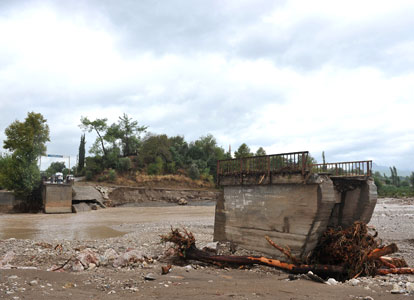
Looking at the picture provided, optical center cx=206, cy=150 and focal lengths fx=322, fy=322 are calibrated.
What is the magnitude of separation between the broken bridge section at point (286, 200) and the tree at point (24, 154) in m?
31.9

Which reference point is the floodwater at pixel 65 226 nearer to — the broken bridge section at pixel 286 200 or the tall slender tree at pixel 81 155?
the broken bridge section at pixel 286 200

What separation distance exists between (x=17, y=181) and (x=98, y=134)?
2460 cm

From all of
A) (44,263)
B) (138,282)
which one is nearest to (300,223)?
(138,282)

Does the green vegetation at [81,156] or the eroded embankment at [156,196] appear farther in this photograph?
the green vegetation at [81,156]

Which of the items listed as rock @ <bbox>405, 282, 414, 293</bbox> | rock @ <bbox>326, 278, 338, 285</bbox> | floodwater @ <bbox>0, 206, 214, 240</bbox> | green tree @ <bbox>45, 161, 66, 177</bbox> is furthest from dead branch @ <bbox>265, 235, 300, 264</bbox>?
green tree @ <bbox>45, 161, 66, 177</bbox>

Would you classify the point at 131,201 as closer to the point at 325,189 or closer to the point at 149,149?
the point at 149,149

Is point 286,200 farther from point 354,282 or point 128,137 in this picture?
point 128,137

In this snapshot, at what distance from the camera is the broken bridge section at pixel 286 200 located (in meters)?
9.38

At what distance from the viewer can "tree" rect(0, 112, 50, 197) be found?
36.2 metres

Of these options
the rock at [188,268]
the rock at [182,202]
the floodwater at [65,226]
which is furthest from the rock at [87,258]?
the rock at [182,202]

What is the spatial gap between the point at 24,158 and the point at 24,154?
0.48 m

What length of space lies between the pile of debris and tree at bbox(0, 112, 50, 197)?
32.3 metres

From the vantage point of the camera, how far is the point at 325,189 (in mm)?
9297

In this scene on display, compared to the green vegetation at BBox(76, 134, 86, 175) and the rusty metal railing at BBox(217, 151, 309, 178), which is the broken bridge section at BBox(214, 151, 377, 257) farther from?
the green vegetation at BBox(76, 134, 86, 175)
